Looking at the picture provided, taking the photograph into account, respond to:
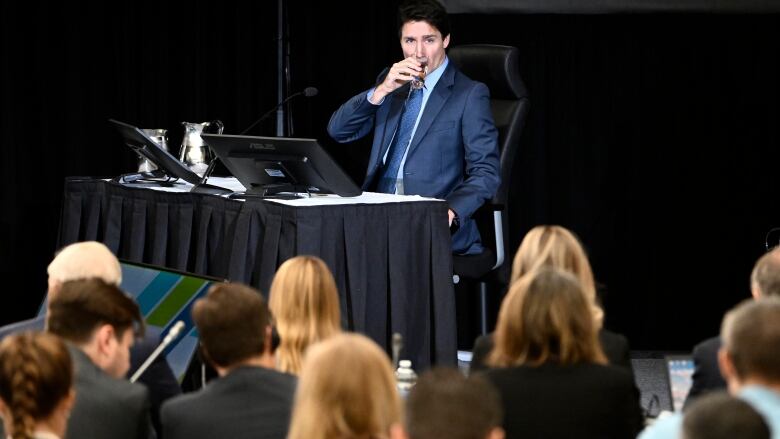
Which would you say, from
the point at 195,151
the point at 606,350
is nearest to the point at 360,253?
the point at 195,151

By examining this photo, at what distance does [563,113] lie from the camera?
22.7 ft

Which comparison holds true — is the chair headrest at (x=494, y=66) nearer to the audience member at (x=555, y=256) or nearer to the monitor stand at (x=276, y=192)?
the monitor stand at (x=276, y=192)

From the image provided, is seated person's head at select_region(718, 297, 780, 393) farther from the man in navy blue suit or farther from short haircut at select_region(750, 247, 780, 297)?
the man in navy blue suit

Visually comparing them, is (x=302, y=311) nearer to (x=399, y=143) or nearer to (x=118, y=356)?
(x=118, y=356)

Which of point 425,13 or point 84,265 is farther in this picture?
point 425,13

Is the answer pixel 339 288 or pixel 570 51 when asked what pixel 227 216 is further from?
pixel 570 51

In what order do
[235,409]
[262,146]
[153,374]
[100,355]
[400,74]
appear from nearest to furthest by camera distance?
[235,409] < [100,355] < [153,374] < [262,146] < [400,74]

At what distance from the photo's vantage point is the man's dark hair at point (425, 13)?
573cm

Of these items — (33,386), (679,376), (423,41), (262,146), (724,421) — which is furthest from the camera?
(423,41)

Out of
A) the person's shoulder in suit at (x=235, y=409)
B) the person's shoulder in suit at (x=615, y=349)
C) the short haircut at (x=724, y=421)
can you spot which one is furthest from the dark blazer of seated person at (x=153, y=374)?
the short haircut at (x=724, y=421)

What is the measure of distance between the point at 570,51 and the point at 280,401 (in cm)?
432

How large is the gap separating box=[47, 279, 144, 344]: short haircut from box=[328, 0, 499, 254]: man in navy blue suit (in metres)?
2.55

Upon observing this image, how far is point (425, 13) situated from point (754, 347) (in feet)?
11.2

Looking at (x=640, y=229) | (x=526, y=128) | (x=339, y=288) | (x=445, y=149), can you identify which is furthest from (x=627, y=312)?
(x=339, y=288)
